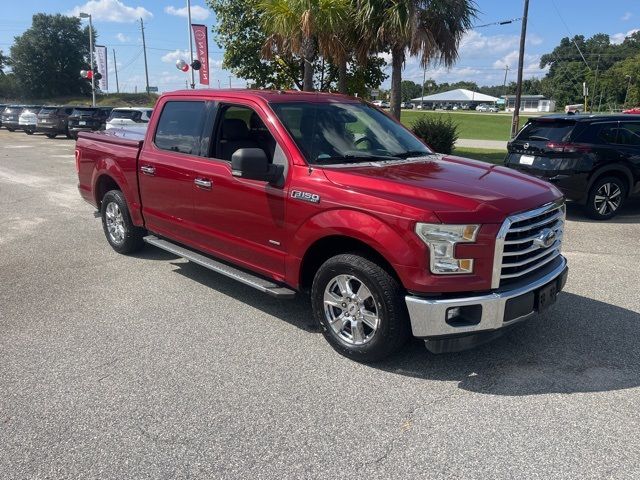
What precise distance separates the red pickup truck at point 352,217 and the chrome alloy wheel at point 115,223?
0.90 metres

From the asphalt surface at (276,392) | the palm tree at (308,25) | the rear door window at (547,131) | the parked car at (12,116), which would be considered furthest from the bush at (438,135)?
the parked car at (12,116)

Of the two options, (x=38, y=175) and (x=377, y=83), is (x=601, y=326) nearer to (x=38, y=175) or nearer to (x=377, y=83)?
(x=38, y=175)

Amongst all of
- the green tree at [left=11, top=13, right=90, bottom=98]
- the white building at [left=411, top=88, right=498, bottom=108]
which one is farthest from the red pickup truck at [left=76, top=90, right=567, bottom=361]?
the white building at [left=411, top=88, right=498, bottom=108]

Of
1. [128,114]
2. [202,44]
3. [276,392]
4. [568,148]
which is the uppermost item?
[202,44]

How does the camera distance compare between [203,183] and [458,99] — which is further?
[458,99]

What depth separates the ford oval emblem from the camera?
3.86 meters

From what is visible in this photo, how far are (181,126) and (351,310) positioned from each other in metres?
2.75

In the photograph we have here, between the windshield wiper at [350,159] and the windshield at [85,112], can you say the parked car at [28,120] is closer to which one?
the windshield at [85,112]

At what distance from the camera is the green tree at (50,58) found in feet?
280

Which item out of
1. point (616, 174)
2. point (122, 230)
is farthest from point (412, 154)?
point (616, 174)

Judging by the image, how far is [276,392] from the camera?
3.61 metres

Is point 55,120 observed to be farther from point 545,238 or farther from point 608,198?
point 545,238

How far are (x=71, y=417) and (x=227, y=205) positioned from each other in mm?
2132

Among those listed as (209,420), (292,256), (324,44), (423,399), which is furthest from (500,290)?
(324,44)
